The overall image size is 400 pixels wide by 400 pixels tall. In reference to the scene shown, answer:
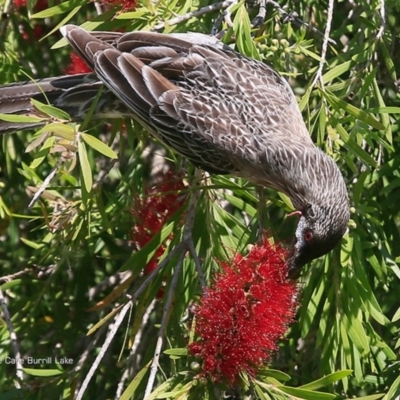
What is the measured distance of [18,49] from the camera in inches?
191

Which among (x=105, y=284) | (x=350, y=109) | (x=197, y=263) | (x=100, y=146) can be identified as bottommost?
(x=105, y=284)

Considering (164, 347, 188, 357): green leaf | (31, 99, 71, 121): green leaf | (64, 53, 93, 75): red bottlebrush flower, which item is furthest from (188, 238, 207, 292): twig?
(64, 53, 93, 75): red bottlebrush flower

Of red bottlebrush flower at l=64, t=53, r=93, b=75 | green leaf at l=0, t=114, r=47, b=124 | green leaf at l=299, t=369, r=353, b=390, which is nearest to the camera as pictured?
green leaf at l=299, t=369, r=353, b=390

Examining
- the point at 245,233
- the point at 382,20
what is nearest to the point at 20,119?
the point at 245,233

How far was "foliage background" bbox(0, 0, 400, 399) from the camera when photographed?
3.63 meters

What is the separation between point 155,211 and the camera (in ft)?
13.1

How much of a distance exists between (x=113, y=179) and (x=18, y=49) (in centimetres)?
84

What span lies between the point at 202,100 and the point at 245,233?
0.60 meters

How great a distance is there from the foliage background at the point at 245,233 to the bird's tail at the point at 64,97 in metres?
0.11

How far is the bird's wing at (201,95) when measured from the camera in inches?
157

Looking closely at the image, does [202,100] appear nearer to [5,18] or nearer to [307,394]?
[5,18]

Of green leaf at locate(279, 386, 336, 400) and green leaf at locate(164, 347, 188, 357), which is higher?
green leaf at locate(164, 347, 188, 357)

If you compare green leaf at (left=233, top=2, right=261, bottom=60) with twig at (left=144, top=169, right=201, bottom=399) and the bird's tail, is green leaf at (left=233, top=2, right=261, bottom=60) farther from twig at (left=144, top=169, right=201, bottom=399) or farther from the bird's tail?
the bird's tail

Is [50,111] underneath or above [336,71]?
above
